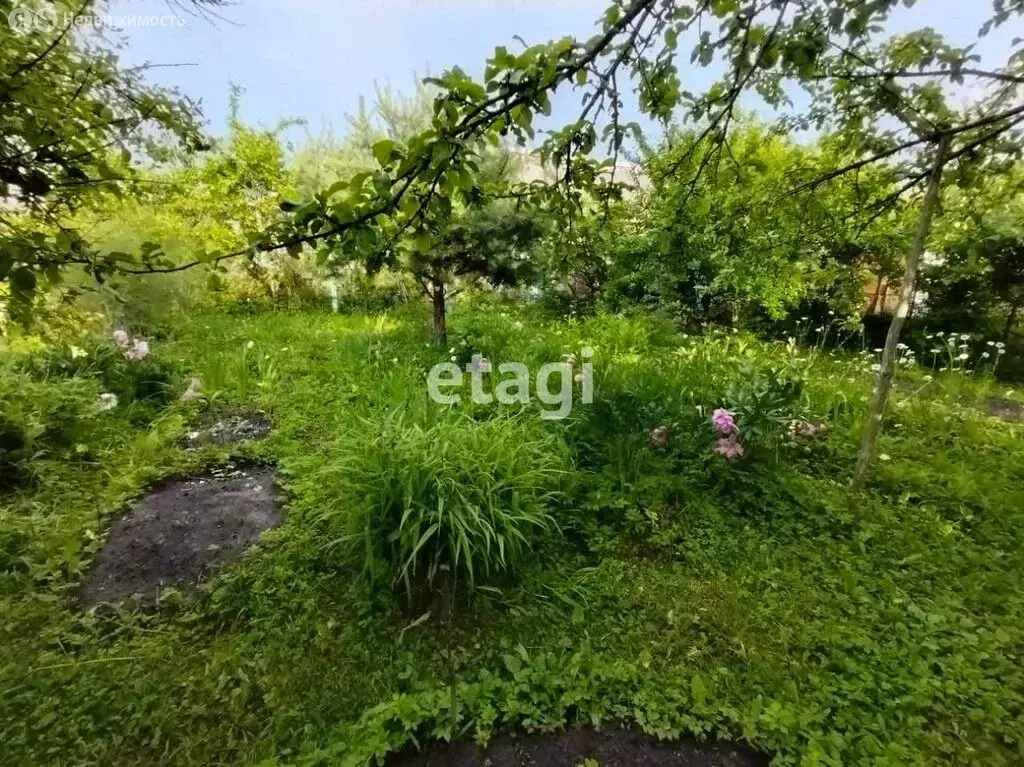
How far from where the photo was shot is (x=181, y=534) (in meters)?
2.63

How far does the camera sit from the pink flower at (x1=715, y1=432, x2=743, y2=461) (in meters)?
2.73

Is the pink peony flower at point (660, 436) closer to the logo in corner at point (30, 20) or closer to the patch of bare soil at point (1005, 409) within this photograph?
the logo in corner at point (30, 20)

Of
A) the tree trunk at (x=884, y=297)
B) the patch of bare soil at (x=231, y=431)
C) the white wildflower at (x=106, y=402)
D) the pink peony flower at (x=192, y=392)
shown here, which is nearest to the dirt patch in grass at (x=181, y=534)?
the patch of bare soil at (x=231, y=431)

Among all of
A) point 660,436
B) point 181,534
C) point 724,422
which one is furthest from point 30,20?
point 724,422

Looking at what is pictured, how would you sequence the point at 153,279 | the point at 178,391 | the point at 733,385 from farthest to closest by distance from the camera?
the point at 153,279, the point at 178,391, the point at 733,385

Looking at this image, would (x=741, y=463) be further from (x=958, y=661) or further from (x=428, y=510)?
(x=428, y=510)

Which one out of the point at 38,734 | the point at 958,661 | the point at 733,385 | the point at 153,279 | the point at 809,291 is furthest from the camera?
the point at 809,291

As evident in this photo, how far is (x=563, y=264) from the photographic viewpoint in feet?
5.41

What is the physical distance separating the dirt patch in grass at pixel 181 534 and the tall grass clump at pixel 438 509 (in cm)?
65

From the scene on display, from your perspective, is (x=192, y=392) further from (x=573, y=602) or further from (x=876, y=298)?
(x=876, y=298)

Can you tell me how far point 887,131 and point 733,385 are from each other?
1.50 metres

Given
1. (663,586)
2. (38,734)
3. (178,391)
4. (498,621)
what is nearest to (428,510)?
(498,621)

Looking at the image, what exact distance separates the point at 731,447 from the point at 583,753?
1714mm

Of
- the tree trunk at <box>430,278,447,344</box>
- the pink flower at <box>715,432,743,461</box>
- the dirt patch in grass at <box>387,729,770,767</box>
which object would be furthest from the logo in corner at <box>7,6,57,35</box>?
the tree trunk at <box>430,278,447,344</box>
